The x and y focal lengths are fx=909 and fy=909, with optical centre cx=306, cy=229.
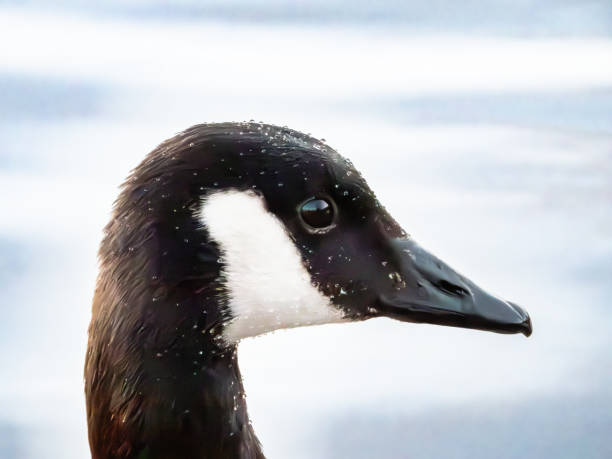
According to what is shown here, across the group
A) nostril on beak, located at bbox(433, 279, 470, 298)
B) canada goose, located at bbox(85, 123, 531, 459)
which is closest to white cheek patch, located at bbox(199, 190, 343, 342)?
canada goose, located at bbox(85, 123, 531, 459)

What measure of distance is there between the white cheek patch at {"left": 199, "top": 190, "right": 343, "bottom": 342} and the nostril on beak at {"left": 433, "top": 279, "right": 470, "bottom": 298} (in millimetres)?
127

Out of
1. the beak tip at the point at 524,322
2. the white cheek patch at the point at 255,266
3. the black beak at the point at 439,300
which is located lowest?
the beak tip at the point at 524,322

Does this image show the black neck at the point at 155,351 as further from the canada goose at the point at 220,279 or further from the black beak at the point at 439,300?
the black beak at the point at 439,300

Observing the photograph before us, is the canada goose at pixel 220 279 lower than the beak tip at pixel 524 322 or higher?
higher

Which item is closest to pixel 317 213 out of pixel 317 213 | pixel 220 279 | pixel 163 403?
pixel 317 213

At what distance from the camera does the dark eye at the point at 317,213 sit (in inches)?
33.6

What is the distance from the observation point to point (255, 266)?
2.73ft

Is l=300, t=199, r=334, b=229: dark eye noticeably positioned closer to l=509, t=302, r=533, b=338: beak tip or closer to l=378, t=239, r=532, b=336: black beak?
l=378, t=239, r=532, b=336: black beak

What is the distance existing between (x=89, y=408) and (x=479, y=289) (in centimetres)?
40

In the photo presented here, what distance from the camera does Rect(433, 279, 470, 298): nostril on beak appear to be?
0.90 m

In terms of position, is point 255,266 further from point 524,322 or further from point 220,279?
point 524,322

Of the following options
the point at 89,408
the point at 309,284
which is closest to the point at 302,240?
the point at 309,284

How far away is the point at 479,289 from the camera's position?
908 millimetres

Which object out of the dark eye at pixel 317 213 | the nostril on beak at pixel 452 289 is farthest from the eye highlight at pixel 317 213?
the nostril on beak at pixel 452 289
